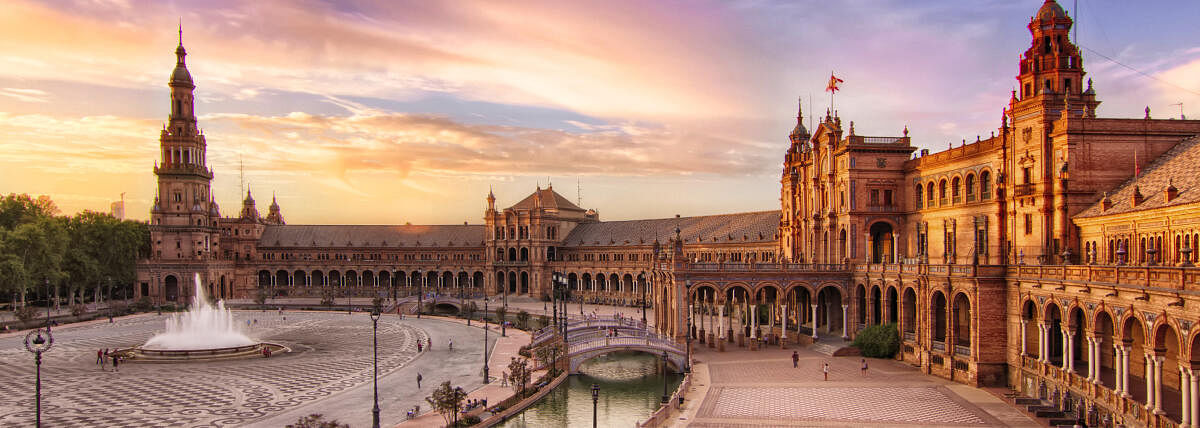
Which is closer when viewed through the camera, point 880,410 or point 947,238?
point 880,410

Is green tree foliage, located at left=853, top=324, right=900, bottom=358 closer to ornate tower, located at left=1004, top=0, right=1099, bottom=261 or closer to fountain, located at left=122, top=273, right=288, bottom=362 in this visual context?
ornate tower, located at left=1004, top=0, right=1099, bottom=261

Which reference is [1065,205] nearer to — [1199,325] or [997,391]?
[997,391]

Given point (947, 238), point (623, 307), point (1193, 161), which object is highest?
point (1193, 161)

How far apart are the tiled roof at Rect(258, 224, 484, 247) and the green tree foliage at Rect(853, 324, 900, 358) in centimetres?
9233

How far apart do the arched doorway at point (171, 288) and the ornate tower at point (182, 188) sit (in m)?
3.45

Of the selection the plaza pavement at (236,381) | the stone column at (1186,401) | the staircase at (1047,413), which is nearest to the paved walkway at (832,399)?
the staircase at (1047,413)

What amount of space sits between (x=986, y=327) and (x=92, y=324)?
94.8m

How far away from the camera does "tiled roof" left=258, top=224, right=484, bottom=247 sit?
146125 mm

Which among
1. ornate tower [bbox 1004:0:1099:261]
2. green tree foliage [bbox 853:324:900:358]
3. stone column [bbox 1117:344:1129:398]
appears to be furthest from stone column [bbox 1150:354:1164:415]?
green tree foliage [bbox 853:324:900:358]

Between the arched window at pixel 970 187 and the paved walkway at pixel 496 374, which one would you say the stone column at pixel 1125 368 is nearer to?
the arched window at pixel 970 187

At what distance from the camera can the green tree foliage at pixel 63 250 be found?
97.7 meters

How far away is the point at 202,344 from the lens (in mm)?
69750

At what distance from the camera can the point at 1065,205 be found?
5019cm

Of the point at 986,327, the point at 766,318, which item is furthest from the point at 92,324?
the point at 986,327
